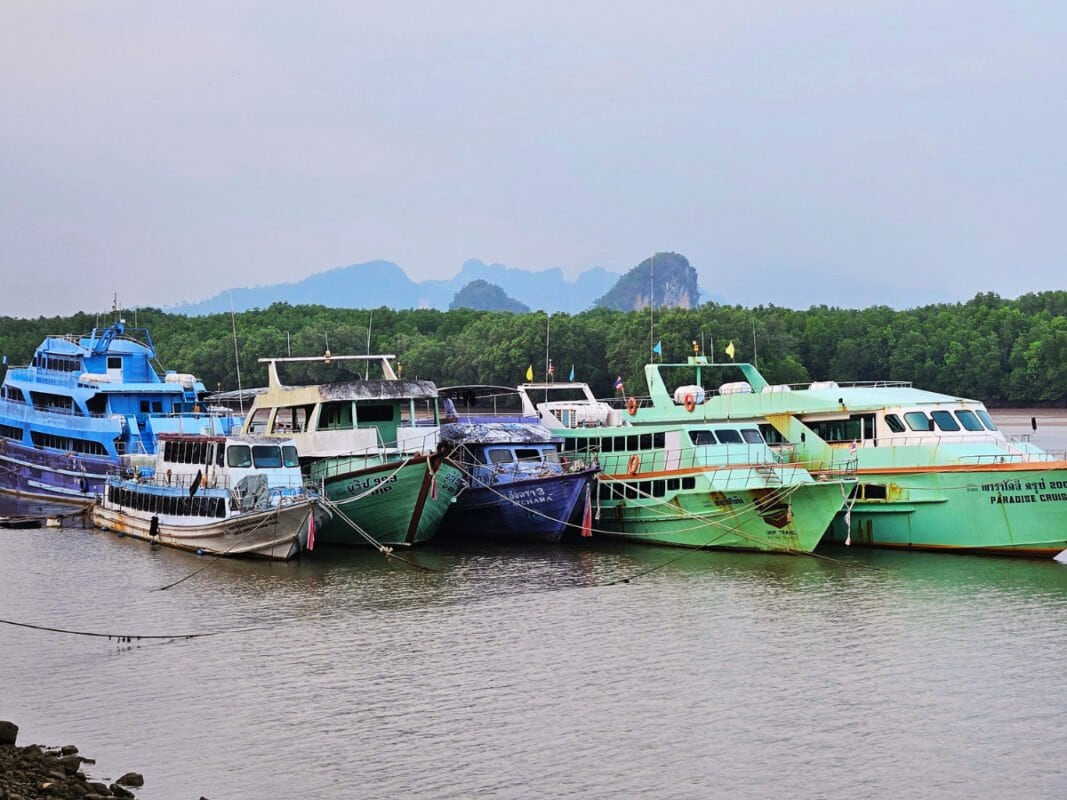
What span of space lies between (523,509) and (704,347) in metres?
61.9

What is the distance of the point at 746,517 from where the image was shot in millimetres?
39250

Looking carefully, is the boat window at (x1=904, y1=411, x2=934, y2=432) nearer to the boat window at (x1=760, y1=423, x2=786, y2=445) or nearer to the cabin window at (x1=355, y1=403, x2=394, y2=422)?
the boat window at (x1=760, y1=423, x2=786, y2=445)

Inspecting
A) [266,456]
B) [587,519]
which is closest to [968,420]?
[587,519]

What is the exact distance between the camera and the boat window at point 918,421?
39781mm

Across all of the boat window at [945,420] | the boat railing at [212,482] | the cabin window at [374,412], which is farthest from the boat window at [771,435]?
the boat railing at [212,482]

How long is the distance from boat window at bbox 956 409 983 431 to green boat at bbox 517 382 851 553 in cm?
405

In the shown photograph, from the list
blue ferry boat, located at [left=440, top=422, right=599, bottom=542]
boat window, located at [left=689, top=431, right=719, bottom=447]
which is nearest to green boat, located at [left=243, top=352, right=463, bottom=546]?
blue ferry boat, located at [left=440, top=422, right=599, bottom=542]

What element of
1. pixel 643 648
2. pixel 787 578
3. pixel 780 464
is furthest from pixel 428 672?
pixel 780 464

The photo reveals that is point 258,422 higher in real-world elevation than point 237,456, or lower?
higher

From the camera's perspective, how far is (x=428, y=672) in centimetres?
2622

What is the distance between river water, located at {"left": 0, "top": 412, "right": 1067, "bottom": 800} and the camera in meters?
20.8

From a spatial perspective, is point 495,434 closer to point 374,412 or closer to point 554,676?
point 374,412

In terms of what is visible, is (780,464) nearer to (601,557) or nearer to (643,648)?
(601,557)

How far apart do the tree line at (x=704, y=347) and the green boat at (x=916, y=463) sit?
2015 inches
